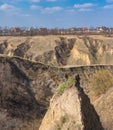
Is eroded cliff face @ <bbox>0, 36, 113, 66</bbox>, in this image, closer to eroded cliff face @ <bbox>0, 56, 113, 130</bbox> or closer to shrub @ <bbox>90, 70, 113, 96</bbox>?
eroded cliff face @ <bbox>0, 56, 113, 130</bbox>

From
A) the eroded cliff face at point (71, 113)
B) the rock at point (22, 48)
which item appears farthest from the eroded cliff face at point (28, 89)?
the rock at point (22, 48)

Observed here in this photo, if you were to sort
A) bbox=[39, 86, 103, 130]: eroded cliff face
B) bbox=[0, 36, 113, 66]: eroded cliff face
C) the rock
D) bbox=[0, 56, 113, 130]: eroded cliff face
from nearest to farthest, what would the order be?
bbox=[39, 86, 103, 130]: eroded cliff face < bbox=[0, 56, 113, 130]: eroded cliff face < bbox=[0, 36, 113, 66]: eroded cliff face < the rock

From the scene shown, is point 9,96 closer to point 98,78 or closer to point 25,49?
point 98,78

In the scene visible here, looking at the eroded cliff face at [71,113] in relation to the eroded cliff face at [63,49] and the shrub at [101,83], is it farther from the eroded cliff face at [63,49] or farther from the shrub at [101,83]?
the eroded cliff face at [63,49]

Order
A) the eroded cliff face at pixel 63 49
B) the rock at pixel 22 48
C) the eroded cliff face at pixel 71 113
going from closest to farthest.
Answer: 1. the eroded cliff face at pixel 71 113
2. the eroded cliff face at pixel 63 49
3. the rock at pixel 22 48

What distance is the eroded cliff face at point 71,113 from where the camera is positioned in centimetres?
1457

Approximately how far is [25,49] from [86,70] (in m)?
68.9

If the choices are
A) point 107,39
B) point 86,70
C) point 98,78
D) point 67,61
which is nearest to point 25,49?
point 67,61

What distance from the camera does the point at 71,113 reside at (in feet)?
48.7

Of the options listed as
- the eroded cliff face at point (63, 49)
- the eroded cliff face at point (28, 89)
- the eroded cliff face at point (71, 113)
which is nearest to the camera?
the eroded cliff face at point (71, 113)

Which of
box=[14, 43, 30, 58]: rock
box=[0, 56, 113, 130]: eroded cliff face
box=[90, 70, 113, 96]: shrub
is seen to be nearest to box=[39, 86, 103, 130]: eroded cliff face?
box=[0, 56, 113, 130]: eroded cliff face

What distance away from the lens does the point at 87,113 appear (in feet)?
48.7

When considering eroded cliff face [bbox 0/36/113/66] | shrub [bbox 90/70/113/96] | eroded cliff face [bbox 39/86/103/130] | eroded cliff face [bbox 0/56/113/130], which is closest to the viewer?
eroded cliff face [bbox 39/86/103/130]

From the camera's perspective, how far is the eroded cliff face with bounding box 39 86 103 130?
1457cm
